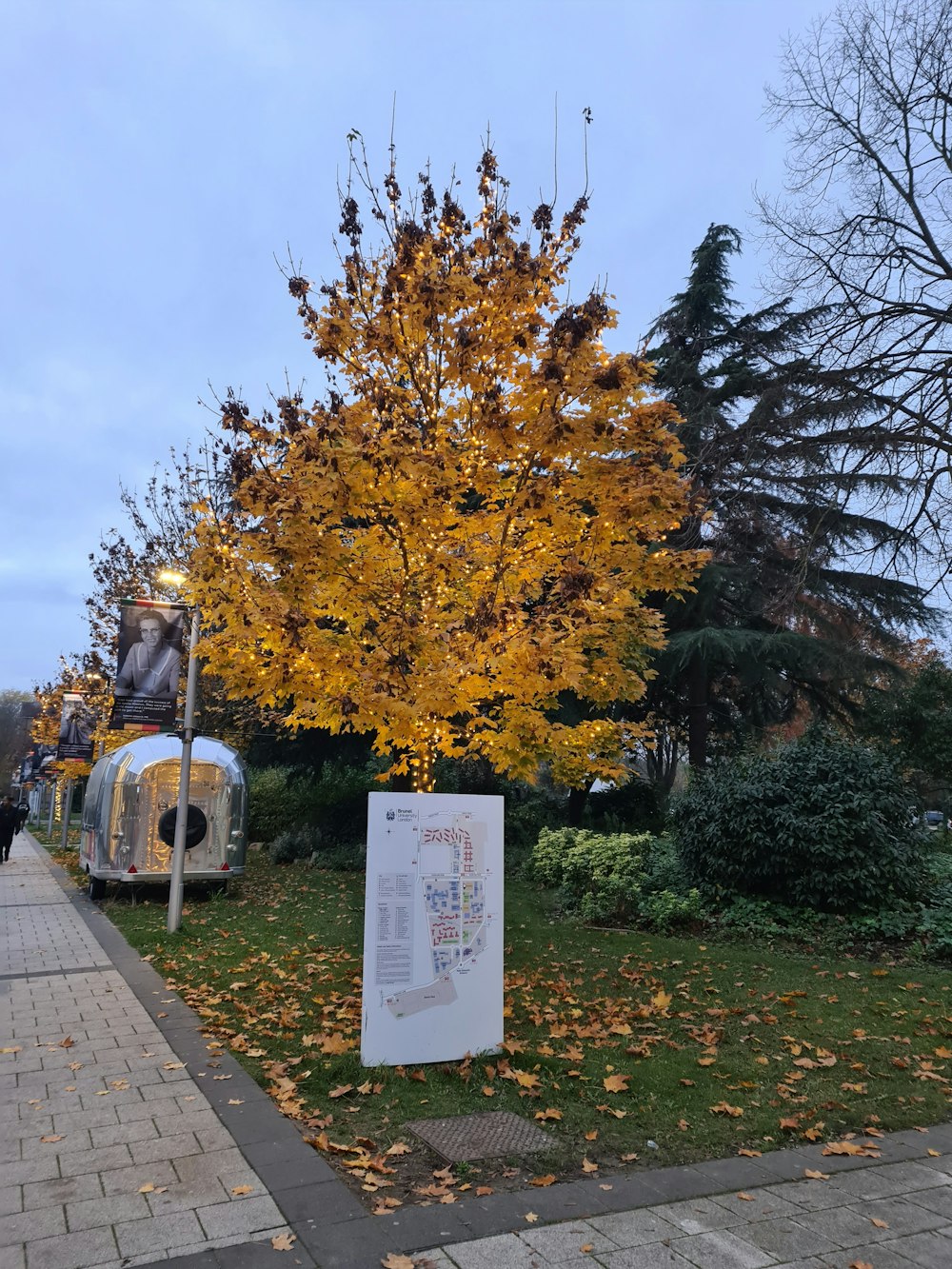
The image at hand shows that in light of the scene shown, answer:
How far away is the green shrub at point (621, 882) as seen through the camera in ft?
37.6

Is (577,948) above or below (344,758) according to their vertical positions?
below

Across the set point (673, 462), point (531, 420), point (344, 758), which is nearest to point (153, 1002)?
point (531, 420)

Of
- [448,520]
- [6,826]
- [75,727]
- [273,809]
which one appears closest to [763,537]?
[448,520]

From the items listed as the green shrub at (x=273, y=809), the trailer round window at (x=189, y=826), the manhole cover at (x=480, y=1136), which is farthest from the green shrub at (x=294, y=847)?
the manhole cover at (x=480, y=1136)

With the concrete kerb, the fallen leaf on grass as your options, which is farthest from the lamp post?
the fallen leaf on grass

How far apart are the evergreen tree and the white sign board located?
4.13m

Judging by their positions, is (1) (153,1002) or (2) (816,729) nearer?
(1) (153,1002)

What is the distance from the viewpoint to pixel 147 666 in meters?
11.7

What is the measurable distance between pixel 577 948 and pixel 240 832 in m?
7.28

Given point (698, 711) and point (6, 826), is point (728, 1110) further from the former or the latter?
point (6, 826)

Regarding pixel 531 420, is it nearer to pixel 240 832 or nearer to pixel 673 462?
pixel 673 462

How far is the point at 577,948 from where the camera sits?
10453 mm

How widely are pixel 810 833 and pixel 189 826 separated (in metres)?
9.74

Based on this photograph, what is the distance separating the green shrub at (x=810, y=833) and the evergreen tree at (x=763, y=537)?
2.29 meters
